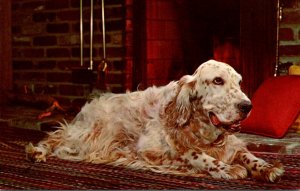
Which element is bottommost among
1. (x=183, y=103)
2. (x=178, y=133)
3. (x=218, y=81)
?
(x=178, y=133)

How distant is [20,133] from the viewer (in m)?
3.94

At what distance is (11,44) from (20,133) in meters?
1.51

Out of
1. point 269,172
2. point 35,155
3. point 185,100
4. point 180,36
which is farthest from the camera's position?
point 180,36

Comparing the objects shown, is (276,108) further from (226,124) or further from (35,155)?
(35,155)

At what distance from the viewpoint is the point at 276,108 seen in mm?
3232

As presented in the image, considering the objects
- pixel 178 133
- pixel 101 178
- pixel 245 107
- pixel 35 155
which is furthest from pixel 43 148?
pixel 245 107

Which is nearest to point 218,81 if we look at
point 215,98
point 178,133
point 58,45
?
point 215,98

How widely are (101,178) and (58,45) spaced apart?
8.07 ft

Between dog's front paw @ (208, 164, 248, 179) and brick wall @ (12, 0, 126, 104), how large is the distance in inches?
Result: 77.7

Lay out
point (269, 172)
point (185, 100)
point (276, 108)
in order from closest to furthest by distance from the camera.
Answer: point (269, 172) < point (185, 100) < point (276, 108)

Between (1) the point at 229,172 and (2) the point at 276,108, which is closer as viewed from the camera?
(1) the point at 229,172

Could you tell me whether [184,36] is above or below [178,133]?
above

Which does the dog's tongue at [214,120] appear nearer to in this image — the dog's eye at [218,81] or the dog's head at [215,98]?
the dog's head at [215,98]

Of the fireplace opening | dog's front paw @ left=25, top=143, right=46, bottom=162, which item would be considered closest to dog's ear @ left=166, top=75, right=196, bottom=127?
dog's front paw @ left=25, top=143, right=46, bottom=162
